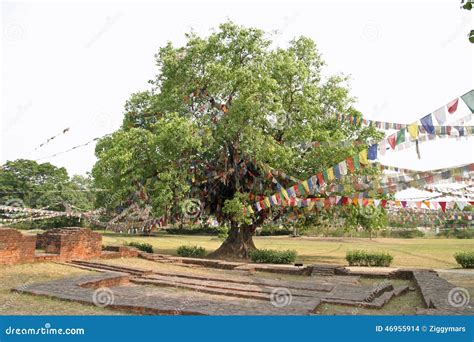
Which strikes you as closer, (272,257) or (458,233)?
(272,257)

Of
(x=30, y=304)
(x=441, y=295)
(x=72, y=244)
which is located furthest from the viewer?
(x=72, y=244)

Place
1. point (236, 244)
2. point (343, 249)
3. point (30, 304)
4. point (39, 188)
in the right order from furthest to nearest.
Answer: point (39, 188)
point (343, 249)
point (236, 244)
point (30, 304)

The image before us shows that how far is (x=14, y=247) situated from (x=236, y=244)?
1073cm

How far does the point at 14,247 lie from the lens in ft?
41.8

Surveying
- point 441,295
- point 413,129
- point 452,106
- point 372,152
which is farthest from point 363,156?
point 441,295

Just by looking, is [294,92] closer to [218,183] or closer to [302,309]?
[218,183]

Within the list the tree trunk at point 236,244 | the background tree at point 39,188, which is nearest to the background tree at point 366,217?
the tree trunk at point 236,244

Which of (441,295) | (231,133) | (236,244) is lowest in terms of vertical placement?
(441,295)

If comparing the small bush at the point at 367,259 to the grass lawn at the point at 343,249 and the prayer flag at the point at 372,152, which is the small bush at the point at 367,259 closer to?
the grass lawn at the point at 343,249

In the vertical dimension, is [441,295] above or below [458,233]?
above

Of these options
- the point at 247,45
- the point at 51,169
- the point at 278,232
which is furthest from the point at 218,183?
the point at 51,169

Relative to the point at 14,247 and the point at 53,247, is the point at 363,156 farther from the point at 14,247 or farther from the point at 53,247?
the point at 53,247

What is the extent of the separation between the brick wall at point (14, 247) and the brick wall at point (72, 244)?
63.4 inches

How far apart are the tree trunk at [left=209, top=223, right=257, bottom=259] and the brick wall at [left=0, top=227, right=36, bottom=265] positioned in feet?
30.5
